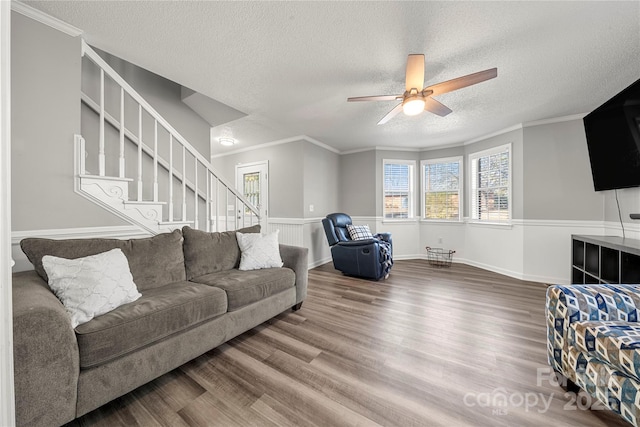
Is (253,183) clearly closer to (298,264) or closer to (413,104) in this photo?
(298,264)

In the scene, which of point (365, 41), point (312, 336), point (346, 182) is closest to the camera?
A: point (365, 41)

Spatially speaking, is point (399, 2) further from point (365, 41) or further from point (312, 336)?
point (312, 336)

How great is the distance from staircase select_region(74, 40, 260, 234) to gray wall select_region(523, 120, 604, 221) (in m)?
4.21

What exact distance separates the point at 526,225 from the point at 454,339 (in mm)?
2760

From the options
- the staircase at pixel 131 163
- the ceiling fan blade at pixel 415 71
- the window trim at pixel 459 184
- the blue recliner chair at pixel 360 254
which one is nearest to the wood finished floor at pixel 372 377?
the blue recliner chair at pixel 360 254

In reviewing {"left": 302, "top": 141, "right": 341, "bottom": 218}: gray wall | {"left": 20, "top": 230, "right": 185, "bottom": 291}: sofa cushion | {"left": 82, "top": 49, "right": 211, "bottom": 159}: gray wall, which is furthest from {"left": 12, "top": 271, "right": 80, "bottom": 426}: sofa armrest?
{"left": 302, "top": 141, "right": 341, "bottom": 218}: gray wall

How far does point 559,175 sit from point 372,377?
3.96 m

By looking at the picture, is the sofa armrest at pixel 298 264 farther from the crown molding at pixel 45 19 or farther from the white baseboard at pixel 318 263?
the crown molding at pixel 45 19

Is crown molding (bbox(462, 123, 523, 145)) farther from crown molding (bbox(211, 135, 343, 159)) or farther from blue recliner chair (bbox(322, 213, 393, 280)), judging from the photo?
crown molding (bbox(211, 135, 343, 159))

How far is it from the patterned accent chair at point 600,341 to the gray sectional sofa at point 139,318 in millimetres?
1972

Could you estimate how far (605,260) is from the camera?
2.35 metres

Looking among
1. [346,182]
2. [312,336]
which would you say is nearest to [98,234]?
[312,336]

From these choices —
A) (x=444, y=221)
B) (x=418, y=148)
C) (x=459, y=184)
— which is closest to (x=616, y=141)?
(x=459, y=184)

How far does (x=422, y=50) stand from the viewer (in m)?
1.93
